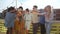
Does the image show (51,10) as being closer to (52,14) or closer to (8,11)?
(52,14)

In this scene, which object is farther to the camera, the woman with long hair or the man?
the man

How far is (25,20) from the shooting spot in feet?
17.2

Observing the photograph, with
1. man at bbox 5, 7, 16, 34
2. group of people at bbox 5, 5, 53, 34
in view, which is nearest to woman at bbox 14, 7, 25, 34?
group of people at bbox 5, 5, 53, 34

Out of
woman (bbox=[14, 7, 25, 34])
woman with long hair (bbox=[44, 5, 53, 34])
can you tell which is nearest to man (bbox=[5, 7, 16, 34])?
woman (bbox=[14, 7, 25, 34])

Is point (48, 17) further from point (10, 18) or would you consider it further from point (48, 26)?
point (10, 18)

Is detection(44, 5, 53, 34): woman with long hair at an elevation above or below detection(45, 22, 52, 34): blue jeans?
above

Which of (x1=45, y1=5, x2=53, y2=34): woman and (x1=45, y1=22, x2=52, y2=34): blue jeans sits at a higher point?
(x1=45, y1=5, x2=53, y2=34): woman

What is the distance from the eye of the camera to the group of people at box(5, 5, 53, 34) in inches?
204

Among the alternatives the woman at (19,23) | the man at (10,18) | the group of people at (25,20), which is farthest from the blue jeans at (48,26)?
the man at (10,18)

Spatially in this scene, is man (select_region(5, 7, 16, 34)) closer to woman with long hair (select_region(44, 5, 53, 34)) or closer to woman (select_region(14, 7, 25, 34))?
woman (select_region(14, 7, 25, 34))

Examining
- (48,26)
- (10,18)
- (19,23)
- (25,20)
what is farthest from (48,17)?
(10,18)

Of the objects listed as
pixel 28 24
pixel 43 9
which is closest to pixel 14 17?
pixel 28 24

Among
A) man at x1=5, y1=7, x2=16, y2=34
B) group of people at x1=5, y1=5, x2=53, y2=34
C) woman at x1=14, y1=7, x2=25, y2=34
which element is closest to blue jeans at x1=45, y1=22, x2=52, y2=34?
group of people at x1=5, y1=5, x2=53, y2=34

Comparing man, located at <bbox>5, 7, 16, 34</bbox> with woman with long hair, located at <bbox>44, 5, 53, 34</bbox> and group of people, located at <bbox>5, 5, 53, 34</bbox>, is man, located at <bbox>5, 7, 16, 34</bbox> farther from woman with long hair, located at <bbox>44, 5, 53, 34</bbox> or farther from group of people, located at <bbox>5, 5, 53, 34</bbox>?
woman with long hair, located at <bbox>44, 5, 53, 34</bbox>
